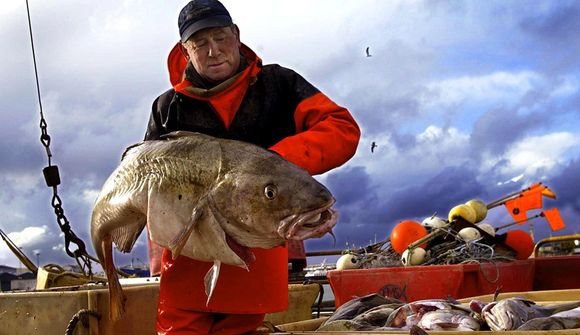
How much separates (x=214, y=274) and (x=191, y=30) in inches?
46.0

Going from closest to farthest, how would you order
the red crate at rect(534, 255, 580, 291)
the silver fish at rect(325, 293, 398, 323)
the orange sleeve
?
1. the orange sleeve
2. the silver fish at rect(325, 293, 398, 323)
3. the red crate at rect(534, 255, 580, 291)

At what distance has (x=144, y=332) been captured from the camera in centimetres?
493

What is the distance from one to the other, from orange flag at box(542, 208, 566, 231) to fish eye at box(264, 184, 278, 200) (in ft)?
26.4

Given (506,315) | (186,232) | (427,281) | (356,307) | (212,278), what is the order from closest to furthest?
(186,232) → (212,278) → (506,315) → (356,307) → (427,281)

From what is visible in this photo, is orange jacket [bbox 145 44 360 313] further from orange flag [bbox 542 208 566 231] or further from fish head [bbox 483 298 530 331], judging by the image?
orange flag [bbox 542 208 566 231]

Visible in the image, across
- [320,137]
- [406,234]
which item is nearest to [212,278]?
[320,137]

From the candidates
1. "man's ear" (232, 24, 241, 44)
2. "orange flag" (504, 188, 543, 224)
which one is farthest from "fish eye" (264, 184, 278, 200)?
"orange flag" (504, 188, 543, 224)

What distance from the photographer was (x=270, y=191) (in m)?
2.82

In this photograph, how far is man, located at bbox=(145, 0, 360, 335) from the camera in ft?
10.9

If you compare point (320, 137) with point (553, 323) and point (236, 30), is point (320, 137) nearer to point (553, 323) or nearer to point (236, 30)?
point (236, 30)

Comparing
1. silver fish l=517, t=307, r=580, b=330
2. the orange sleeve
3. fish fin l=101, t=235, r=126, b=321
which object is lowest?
silver fish l=517, t=307, r=580, b=330

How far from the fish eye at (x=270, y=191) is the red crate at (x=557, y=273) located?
540 cm

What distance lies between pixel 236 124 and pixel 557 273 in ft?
16.4

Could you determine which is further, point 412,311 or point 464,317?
point 412,311
